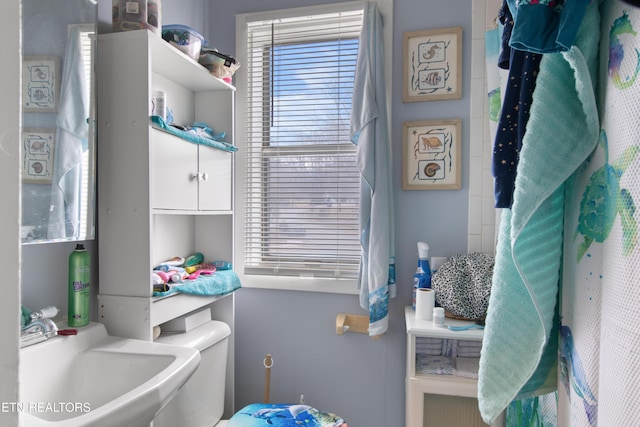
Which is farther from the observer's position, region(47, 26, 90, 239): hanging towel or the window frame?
the window frame

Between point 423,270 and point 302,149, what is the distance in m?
0.89

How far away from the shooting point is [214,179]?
1.65m

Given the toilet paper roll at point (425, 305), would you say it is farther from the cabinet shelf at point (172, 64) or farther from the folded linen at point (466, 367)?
the cabinet shelf at point (172, 64)

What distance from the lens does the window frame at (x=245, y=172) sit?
1895mm

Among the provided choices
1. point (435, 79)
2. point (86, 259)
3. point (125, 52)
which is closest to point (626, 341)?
point (86, 259)

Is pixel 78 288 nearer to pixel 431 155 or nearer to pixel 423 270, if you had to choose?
pixel 423 270

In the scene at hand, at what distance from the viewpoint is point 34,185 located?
1.03 metres

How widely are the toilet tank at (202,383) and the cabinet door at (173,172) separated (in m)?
0.52

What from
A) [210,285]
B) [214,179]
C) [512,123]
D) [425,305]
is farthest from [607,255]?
[214,179]

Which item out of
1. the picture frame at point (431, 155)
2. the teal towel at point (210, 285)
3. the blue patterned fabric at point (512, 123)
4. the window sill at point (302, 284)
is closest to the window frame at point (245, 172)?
the window sill at point (302, 284)

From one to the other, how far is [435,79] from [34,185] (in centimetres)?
166

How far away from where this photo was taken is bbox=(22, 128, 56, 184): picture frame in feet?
3.34

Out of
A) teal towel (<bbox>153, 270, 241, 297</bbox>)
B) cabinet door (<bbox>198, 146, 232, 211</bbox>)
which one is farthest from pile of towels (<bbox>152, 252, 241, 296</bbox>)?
cabinet door (<bbox>198, 146, 232, 211</bbox>)

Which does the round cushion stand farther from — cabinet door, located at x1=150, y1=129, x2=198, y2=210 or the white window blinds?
cabinet door, located at x1=150, y1=129, x2=198, y2=210
